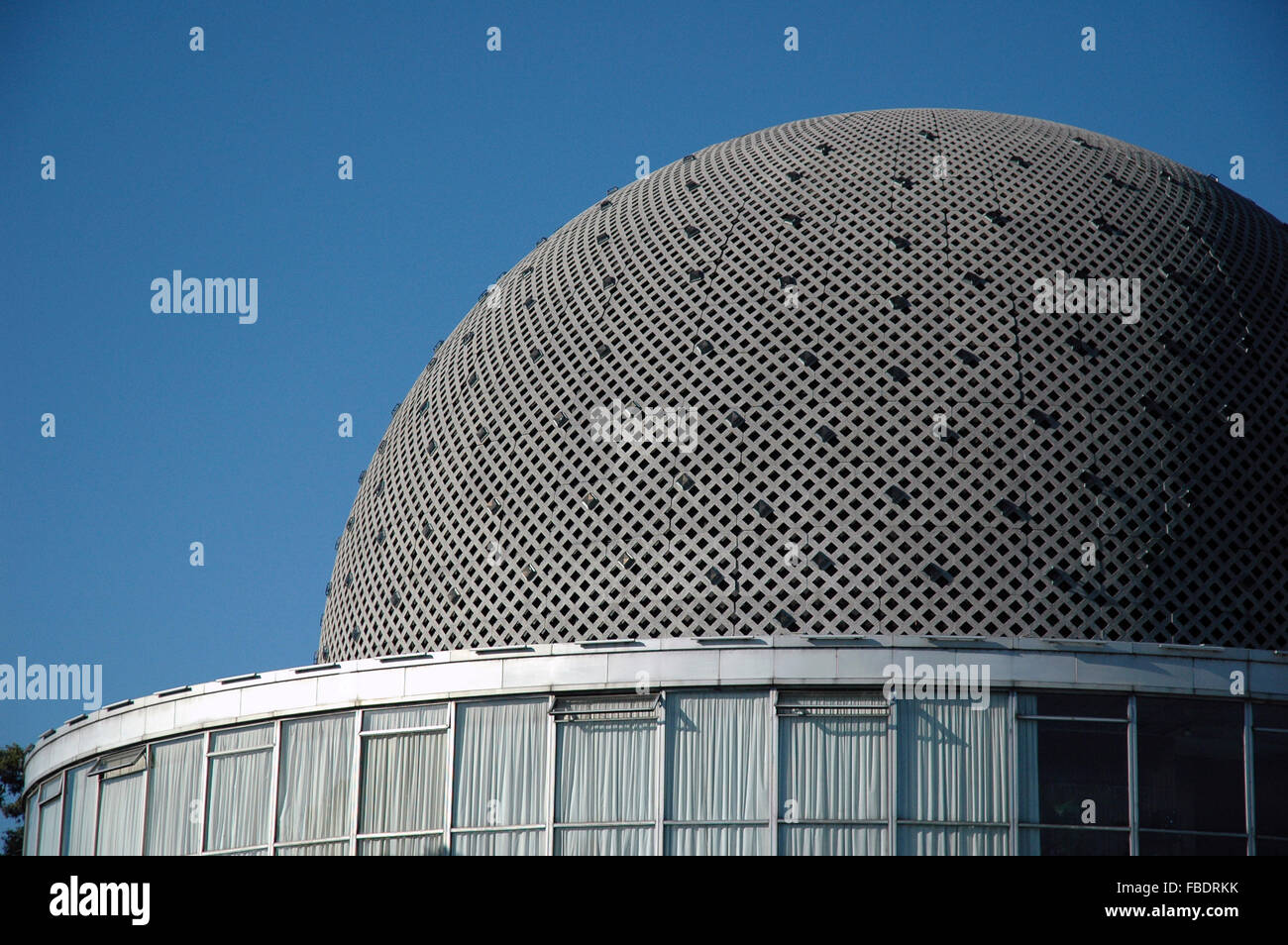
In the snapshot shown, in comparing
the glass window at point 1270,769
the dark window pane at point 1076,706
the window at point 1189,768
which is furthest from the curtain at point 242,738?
the glass window at point 1270,769

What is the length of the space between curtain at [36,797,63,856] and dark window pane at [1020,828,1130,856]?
40.0ft

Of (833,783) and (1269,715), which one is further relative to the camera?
(1269,715)

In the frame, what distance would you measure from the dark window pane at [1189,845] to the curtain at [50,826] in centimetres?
1340

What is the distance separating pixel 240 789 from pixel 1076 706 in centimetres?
965

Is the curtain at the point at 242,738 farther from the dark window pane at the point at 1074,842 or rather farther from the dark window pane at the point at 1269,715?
the dark window pane at the point at 1269,715

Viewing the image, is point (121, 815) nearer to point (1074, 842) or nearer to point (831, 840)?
point (831, 840)

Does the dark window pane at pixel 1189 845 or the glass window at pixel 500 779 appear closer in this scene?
the dark window pane at pixel 1189 845

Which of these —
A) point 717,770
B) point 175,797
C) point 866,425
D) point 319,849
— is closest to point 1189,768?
point 717,770

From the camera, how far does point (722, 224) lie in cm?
2672

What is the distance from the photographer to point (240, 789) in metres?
21.0

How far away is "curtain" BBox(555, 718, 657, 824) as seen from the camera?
1923 cm

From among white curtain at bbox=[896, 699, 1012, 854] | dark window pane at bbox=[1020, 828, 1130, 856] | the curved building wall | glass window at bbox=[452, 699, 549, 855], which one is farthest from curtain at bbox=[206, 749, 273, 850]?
dark window pane at bbox=[1020, 828, 1130, 856]

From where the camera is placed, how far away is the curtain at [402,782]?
19.9 meters
